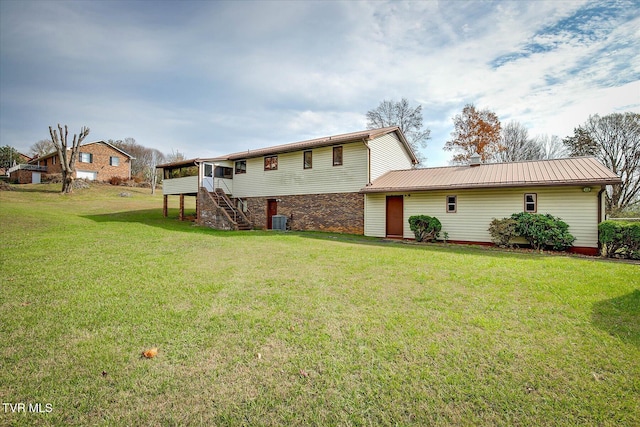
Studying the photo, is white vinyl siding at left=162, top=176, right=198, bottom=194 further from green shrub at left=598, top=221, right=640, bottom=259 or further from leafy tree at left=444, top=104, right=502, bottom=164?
leafy tree at left=444, top=104, right=502, bottom=164

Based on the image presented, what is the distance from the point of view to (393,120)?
2995 centimetres

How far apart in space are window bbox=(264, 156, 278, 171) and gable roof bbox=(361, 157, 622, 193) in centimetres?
690

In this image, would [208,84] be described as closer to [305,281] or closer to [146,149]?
[305,281]

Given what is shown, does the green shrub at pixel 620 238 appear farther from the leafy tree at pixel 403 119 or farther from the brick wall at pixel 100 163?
the brick wall at pixel 100 163

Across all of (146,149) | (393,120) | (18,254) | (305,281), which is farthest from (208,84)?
(146,149)

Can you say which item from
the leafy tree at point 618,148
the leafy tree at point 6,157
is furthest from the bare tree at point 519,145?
the leafy tree at point 6,157

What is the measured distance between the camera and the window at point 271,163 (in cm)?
1919

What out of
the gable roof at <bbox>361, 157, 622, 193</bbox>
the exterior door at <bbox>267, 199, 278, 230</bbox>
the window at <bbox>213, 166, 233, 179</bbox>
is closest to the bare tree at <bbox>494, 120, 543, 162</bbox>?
the gable roof at <bbox>361, 157, 622, 193</bbox>

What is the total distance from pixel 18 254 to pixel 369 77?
48.4 ft

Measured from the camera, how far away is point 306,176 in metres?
17.8

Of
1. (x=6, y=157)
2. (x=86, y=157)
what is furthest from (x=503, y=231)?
(x=6, y=157)

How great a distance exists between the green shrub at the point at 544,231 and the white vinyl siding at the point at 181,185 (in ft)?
63.4

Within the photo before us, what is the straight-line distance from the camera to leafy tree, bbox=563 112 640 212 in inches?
910

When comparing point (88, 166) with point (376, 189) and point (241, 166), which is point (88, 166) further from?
point (376, 189)
